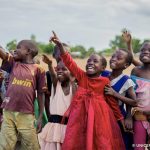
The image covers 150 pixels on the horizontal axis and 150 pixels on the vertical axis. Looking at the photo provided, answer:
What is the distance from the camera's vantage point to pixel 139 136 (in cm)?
543

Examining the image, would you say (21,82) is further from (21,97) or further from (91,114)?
(91,114)

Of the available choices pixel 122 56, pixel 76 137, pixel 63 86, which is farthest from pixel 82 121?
pixel 122 56

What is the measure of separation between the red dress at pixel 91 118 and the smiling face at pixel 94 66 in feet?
0.24

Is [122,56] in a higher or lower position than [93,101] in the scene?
higher

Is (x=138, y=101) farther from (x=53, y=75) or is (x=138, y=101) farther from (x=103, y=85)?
(x=53, y=75)

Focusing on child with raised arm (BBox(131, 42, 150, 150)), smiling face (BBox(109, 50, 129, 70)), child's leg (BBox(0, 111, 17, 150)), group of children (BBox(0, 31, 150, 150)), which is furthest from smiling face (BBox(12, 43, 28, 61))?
child with raised arm (BBox(131, 42, 150, 150))

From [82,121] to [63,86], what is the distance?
1.97 ft

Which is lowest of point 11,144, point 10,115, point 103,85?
point 11,144

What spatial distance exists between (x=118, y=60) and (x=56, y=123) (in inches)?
43.4

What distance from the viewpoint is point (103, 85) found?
5395 mm

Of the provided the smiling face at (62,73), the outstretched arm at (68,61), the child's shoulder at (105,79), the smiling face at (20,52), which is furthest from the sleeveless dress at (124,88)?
the smiling face at (20,52)

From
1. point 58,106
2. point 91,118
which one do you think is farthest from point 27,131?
point 91,118

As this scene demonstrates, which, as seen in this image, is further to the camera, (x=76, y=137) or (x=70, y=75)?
(x=70, y=75)

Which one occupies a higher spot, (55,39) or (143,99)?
(55,39)
